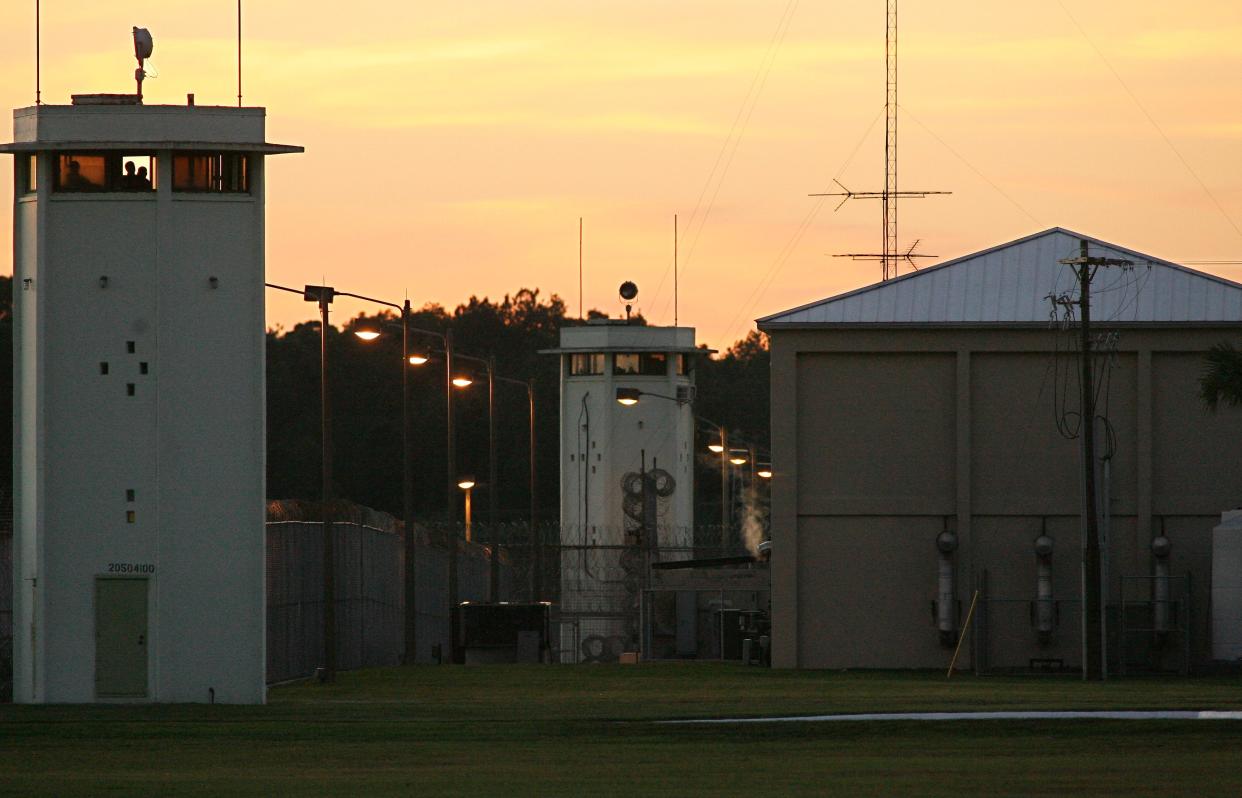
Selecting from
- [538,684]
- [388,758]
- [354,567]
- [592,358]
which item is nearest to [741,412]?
[592,358]

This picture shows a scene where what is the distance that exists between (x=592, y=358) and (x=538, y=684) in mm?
50525

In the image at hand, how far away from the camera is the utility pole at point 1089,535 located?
4350cm

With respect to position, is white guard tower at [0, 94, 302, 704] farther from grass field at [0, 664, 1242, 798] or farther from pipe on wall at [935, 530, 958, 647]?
pipe on wall at [935, 530, 958, 647]

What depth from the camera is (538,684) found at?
138 ft

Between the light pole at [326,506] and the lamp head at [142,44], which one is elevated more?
the lamp head at [142,44]

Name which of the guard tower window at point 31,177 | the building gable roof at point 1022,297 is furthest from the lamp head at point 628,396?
the guard tower window at point 31,177

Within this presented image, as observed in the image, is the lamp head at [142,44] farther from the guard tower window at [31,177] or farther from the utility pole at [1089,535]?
the utility pole at [1089,535]

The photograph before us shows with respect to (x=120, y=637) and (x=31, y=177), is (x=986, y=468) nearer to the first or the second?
(x=120, y=637)

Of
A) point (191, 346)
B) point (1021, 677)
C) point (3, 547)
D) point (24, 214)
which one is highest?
point (24, 214)

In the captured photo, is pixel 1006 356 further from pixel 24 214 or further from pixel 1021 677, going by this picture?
pixel 24 214

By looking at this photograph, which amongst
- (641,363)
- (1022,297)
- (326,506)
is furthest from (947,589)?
(641,363)

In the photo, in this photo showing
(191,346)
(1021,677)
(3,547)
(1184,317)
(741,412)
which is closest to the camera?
(191,346)

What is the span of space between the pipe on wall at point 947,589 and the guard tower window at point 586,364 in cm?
4424

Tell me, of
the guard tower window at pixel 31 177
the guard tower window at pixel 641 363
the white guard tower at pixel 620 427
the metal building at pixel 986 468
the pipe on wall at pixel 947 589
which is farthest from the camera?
the guard tower window at pixel 641 363
